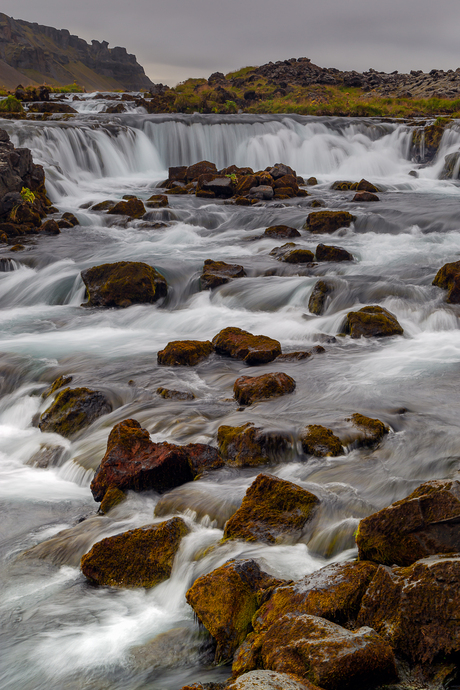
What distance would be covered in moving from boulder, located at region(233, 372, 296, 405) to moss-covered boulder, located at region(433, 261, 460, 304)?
475cm

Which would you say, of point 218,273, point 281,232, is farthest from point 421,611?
point 281,232

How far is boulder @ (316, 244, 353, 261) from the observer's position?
44.3ft

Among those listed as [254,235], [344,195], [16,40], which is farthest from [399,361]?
[16,40]

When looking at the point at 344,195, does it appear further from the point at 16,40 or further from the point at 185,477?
the point at 16,40

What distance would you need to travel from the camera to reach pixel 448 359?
878 centimetres

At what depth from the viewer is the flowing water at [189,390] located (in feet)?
13.1

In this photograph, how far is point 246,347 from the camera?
8.89 m

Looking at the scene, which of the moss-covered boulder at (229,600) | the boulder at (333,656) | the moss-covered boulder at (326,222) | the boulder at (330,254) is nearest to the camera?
the boulder at (333,656)

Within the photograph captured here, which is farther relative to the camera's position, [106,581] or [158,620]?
[106,581]

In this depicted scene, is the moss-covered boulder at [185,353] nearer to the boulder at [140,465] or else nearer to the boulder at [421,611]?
the boulder at [140,465]

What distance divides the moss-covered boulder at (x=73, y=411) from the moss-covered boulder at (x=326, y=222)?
10.7 metres

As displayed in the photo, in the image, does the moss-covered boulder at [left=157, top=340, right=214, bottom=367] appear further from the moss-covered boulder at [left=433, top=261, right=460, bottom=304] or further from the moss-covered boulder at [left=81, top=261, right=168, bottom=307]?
the moss-covered boulder at [left=433, top=261, right=460, bottom=304]

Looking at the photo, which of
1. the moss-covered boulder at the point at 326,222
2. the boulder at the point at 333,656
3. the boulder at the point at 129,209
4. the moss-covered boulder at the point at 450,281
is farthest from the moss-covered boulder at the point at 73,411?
the boulder at the point at 129,209

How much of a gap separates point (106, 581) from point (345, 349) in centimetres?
602
